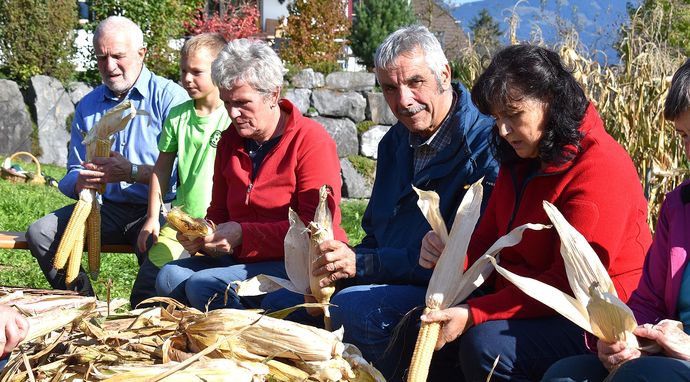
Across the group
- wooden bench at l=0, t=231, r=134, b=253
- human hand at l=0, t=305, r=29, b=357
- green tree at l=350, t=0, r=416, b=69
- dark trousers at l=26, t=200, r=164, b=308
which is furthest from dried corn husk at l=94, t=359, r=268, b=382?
green tree at l=350, t=0, r=416, b=69

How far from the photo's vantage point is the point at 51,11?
541 inches

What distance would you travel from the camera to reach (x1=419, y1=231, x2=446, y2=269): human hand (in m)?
2.94

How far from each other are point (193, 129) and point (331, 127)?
28.7 feet

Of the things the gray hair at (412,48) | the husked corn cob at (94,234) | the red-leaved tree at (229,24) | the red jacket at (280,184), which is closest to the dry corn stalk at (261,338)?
the red jacket at (280,184)

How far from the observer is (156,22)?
14320 millimetres

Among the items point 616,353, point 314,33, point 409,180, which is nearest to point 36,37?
point 314,33

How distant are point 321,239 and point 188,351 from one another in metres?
0.61

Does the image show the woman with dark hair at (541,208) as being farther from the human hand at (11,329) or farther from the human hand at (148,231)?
the human hand at (148,231)

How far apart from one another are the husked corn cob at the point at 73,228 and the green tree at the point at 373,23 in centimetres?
1354

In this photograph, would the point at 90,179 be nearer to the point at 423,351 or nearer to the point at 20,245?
the point at 20,245

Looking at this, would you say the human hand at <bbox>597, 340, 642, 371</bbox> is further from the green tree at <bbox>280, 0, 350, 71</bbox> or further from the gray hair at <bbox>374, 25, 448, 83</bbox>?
the green tree at <bbox>280, 0, 350, 71</bbox>

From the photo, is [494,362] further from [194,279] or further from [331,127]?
[331,127]

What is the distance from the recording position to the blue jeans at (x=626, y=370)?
90.8 inches

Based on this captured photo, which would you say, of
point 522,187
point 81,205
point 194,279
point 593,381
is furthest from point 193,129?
point 593,381
